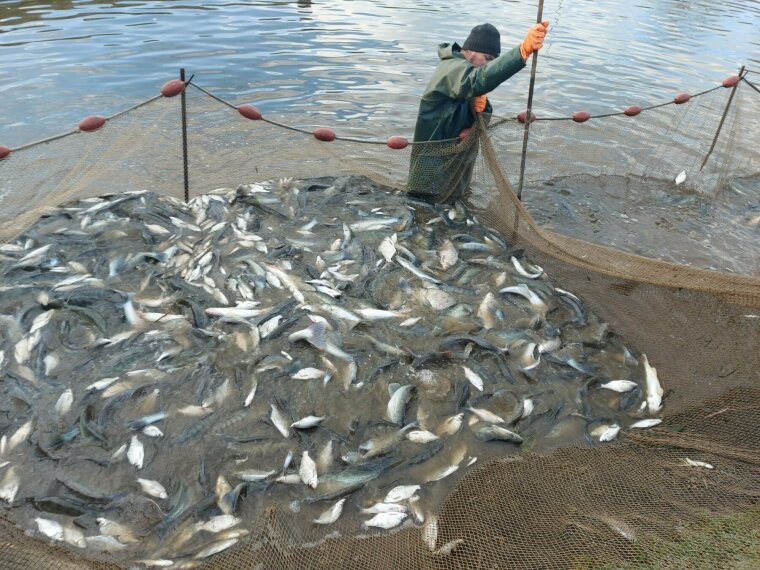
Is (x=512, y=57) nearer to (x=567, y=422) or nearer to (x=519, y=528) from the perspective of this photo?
(x=567, y=422)

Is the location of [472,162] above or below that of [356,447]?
above

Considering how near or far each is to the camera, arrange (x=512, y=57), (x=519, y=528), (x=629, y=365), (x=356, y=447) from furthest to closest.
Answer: (x=512, y=57), (x=629, y=365), (x=356, y=447), (x=519, y=528)

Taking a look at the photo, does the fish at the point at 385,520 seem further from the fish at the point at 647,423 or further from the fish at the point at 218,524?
the fish at the point at 647,423

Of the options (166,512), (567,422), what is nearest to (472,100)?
(567,422)

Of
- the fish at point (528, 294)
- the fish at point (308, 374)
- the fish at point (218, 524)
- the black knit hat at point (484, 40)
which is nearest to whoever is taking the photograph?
the fish at point (218, 524)

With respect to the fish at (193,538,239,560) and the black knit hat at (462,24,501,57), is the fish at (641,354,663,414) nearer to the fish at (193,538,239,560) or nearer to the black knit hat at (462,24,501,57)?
the fish at (193,538,239,560)

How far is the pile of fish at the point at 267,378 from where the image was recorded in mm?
3348

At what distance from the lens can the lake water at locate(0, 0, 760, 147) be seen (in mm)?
10672

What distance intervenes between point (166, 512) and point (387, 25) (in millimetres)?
17336

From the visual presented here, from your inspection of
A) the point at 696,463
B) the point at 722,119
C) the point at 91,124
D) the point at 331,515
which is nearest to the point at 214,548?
the point at 331,515

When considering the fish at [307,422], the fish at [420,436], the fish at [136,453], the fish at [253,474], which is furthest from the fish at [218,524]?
the fish at [420,436]

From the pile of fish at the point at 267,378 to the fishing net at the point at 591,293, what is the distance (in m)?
0.17

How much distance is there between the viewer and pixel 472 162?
241 inches

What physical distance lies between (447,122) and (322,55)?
30.2ft
